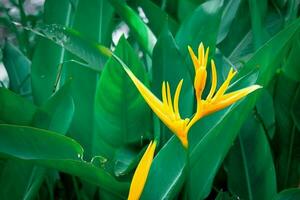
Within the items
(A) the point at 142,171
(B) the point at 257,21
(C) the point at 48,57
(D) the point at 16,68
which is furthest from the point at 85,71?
(A) the point at 142,171

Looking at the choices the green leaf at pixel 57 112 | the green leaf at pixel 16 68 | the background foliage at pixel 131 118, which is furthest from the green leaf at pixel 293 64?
the green leaf at pixel 16 68

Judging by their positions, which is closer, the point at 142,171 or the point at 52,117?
the point at 142,171

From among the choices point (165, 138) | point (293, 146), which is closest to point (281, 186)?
point (293, 146)

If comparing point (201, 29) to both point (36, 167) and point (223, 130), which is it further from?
point (36, 167)

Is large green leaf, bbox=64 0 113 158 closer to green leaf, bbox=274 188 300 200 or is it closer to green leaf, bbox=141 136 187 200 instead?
green leaf, bbox=141 136 187 200

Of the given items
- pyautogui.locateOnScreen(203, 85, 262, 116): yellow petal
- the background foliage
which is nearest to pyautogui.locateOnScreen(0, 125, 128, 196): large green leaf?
the background foliage

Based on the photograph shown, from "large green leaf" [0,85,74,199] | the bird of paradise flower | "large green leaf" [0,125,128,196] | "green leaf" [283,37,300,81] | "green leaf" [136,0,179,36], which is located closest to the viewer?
the bird of paradise flower

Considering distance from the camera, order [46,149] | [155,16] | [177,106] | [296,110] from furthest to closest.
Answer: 1. [155,16]
2. [296,110]
3. [46,149]
4. [177,106]

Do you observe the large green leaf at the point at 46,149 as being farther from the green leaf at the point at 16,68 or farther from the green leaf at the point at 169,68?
the green leaf at the point at 16,68
